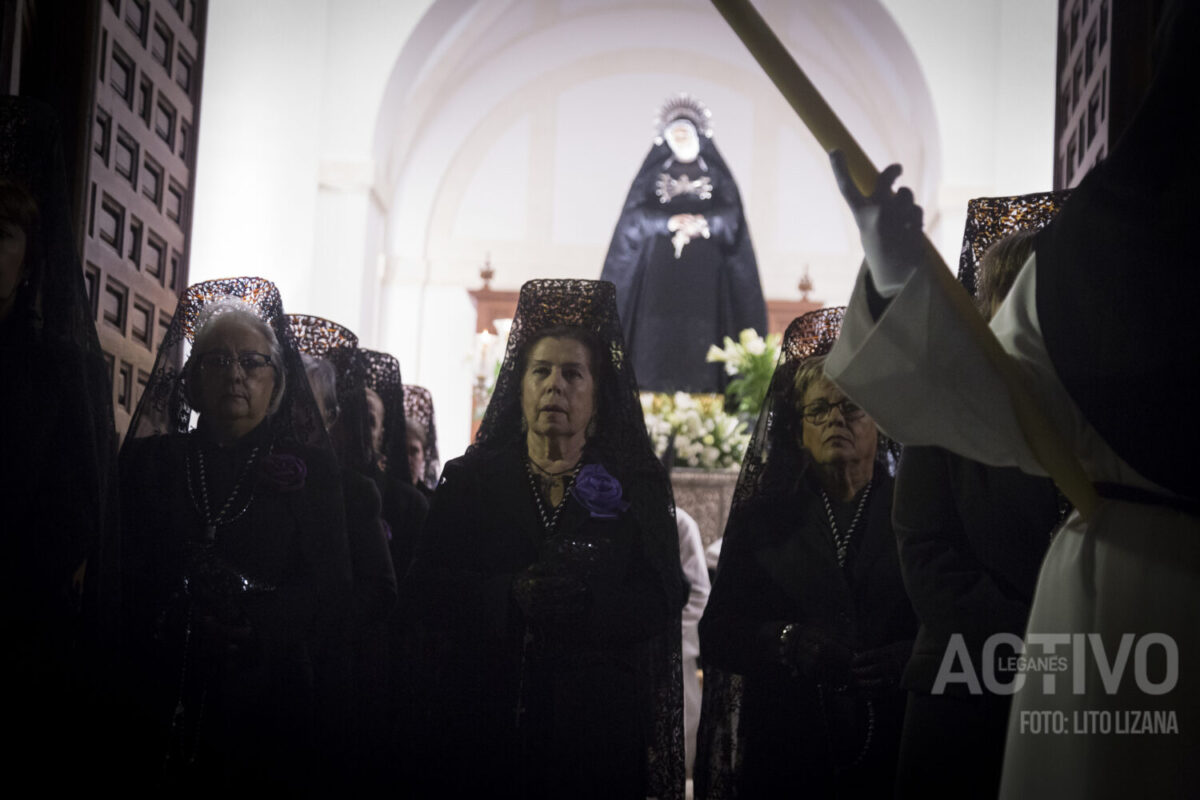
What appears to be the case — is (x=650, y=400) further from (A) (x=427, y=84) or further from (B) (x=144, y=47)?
(A) (x=427, y=84)

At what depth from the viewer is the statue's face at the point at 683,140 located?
955 cm

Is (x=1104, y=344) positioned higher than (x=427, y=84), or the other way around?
(x=427, y=84)

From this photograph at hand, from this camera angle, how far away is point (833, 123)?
1626 millimetres

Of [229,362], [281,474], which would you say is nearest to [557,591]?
[281,474]

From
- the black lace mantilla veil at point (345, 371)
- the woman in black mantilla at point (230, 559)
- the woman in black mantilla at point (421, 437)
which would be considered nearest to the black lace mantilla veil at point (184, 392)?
the woman in black mantilla at point (230, 559)

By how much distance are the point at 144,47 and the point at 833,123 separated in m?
3.60

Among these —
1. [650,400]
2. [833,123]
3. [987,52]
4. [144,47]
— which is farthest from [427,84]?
[833,123]

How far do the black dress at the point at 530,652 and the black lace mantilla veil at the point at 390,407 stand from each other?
4.55 feet

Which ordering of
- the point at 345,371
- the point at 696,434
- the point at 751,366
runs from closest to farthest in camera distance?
1. the point at 345,371
2. the point at 696,434
3. the point at 751,366

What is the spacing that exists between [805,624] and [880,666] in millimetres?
202

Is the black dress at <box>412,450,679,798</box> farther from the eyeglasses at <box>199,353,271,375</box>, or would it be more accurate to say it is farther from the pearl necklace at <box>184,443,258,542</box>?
the eyeglasses at <box>199,353,271,375</box>

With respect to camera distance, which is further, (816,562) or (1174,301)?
(816,562)

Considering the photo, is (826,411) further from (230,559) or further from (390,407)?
(390,407)

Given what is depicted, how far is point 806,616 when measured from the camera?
2.98 m
